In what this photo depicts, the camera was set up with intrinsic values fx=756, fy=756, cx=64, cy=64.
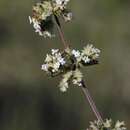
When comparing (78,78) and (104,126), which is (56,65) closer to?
(78,78)

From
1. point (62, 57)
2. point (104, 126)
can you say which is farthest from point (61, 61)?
point (104, 126)

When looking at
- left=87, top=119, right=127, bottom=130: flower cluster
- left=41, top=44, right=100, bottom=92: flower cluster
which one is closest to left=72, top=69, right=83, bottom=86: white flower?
left=41, top=44, right=100, bottom=92: flower cluster

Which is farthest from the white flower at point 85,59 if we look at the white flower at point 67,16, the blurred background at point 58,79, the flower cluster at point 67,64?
the blurred background at point 58,79

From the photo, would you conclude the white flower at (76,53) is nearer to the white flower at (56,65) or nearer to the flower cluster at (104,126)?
the white flower at (56,65)

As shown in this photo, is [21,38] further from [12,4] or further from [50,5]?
[50,5]

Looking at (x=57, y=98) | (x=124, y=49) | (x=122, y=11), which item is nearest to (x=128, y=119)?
(x=57, y=98)

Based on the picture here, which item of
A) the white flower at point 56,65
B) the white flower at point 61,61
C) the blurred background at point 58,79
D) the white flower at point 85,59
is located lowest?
the white flower at point 61,61

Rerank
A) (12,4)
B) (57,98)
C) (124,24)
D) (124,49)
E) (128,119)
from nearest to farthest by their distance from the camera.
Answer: (128,119) < (57,98) < (124,49) < (124,24) < (12,4)
